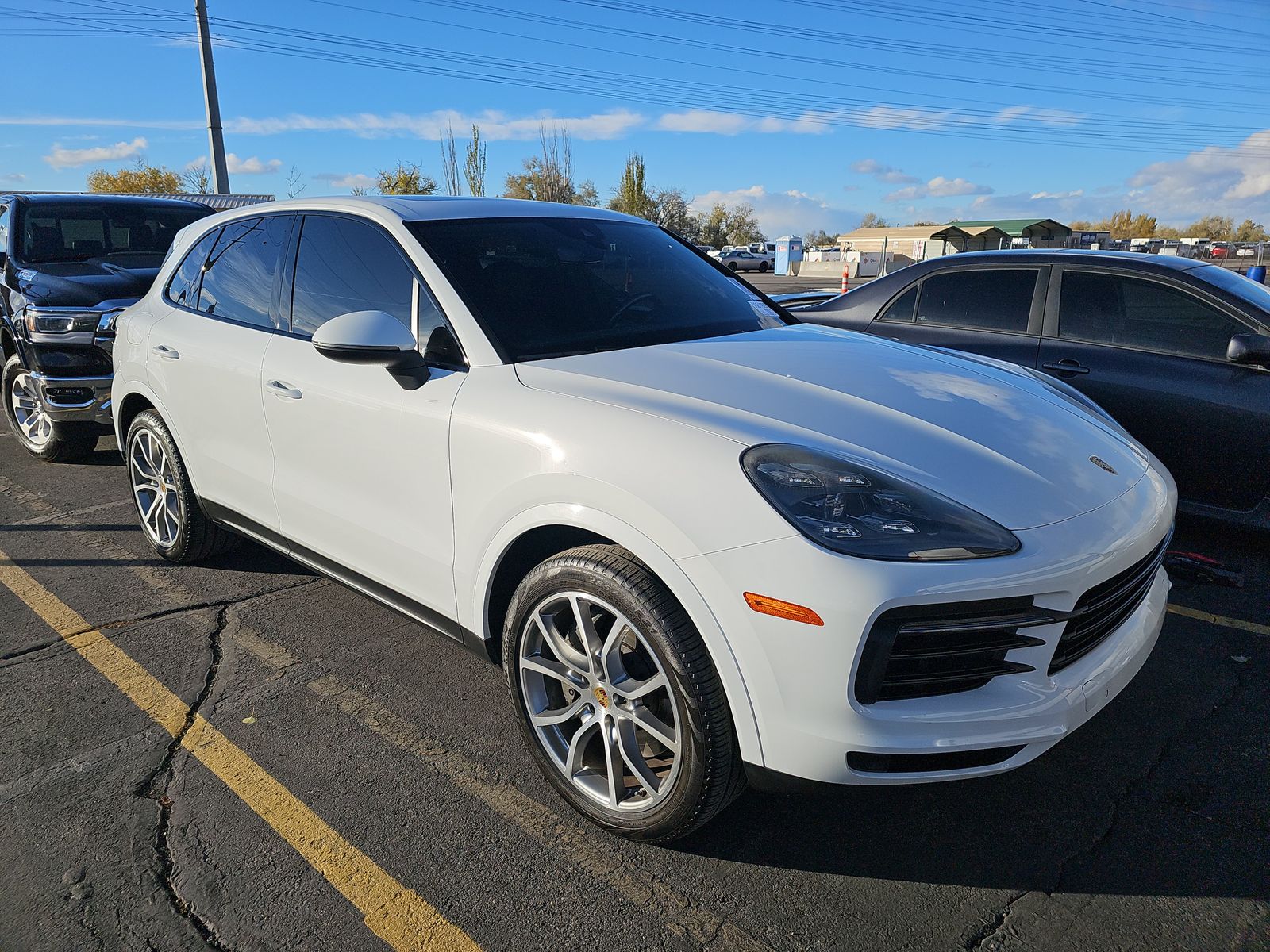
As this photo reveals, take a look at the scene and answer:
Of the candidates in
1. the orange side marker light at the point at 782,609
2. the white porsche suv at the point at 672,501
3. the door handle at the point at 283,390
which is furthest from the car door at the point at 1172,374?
the door handle at the point at 283,390

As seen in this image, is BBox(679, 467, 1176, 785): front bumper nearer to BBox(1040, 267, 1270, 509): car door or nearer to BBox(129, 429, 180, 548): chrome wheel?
BBox(1040, 267, 1270, 509): car door

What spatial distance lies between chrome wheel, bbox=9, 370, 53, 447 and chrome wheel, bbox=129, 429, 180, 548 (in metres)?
2.41

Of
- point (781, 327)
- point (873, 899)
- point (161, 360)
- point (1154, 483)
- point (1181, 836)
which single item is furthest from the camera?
point (161, 360)

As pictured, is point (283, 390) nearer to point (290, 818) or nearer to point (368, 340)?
point (368, 340)

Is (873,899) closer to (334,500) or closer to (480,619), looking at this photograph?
(480,619)

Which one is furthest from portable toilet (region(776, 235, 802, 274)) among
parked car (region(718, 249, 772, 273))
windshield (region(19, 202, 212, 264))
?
windshield (region(19, 202, 212, 264))

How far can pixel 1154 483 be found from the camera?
2682mm

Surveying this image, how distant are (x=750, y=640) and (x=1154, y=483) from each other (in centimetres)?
147

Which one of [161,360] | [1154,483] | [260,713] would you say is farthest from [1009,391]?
[161,360]

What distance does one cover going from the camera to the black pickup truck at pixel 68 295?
6320 mm

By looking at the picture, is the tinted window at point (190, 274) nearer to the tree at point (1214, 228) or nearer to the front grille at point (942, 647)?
the front grille at point (942, 647)

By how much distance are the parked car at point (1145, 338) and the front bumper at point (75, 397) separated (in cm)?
549

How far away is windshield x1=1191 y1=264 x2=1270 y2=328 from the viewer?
4504 millimetres

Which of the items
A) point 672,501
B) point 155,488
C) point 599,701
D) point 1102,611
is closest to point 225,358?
point 155,488
